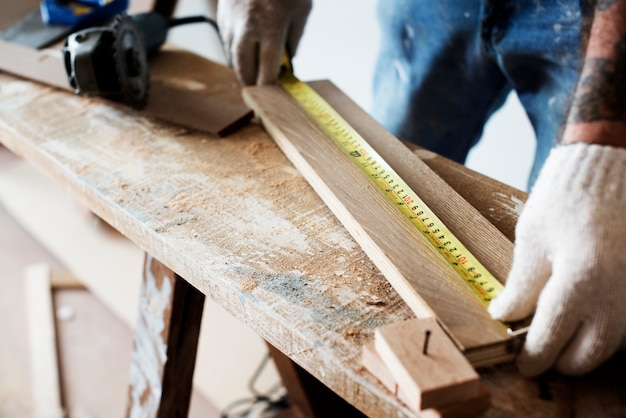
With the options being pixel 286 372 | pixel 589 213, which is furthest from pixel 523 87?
pixel 286 372

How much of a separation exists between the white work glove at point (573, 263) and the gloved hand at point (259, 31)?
78 cm

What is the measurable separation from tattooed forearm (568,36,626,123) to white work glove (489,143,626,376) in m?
0.11

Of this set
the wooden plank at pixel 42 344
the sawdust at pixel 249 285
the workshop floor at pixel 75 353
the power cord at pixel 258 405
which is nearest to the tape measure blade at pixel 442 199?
the sawdust at pixel 249 285

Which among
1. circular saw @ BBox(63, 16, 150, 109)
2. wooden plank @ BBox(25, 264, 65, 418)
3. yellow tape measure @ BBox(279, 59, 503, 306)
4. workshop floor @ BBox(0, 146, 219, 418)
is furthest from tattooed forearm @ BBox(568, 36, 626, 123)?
wooden plank @ BBox(25, 264, 65, 418)

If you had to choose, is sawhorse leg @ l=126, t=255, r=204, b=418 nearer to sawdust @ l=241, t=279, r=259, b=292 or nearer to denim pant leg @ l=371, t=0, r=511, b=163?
sawdust @ l=241, t=279, r=259, b=292

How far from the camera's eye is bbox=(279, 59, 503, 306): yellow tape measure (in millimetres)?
860

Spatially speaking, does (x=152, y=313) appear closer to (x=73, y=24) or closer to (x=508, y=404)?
(x=508, y=404)

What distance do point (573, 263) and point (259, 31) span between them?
893 mm

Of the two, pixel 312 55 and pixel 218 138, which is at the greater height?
pixel 218 138

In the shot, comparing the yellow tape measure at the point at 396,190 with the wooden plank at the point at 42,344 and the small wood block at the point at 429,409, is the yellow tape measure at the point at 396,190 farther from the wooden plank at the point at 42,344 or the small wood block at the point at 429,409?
the wooden plank at the point at 42,344

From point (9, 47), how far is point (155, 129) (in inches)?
23.0

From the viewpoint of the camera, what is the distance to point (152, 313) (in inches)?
50.1

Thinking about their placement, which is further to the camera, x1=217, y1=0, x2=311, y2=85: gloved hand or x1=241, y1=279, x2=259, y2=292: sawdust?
x1=217, y1=0, x2=311, y2=85: gloved hand

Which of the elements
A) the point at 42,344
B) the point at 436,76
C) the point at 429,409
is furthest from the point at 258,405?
the point at 429,409
